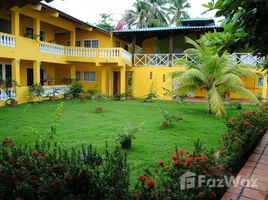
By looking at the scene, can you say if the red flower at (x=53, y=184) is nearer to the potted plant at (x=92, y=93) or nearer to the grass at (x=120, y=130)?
the grass at (x=120, y=130)

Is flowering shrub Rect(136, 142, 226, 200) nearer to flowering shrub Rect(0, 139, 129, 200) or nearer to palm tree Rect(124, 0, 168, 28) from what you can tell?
flowering shrub Rect(0, 139, 129, 200)

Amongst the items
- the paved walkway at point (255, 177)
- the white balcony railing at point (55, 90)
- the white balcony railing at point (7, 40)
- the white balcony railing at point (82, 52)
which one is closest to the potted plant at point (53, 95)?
the white balcony railing at point (55, 90)

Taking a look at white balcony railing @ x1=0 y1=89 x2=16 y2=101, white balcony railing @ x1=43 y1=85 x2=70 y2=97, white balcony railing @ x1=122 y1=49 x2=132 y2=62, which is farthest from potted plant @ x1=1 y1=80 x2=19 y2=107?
white balcony railing @ x1=122 y1=49 x2=132 y2=62

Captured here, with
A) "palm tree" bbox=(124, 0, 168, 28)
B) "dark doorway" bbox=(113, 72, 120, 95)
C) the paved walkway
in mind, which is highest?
"palm tree" bbox=(124, 0, 168, 28)

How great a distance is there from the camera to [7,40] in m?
13.2

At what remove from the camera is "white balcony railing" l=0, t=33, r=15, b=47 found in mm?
12833

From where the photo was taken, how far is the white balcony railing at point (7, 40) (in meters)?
12.8

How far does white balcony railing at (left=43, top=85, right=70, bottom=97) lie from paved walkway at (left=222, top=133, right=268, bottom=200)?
44.1 feet

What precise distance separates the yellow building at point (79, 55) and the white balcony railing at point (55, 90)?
0.23ft

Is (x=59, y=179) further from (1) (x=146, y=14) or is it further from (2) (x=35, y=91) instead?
(1) (x=146, y=14)

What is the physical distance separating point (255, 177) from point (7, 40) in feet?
44.0

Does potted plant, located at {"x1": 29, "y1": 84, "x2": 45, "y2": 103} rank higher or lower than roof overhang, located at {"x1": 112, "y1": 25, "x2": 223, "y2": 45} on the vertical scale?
lower

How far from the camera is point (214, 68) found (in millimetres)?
10250

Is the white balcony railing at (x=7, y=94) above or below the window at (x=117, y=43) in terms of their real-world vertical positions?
below
